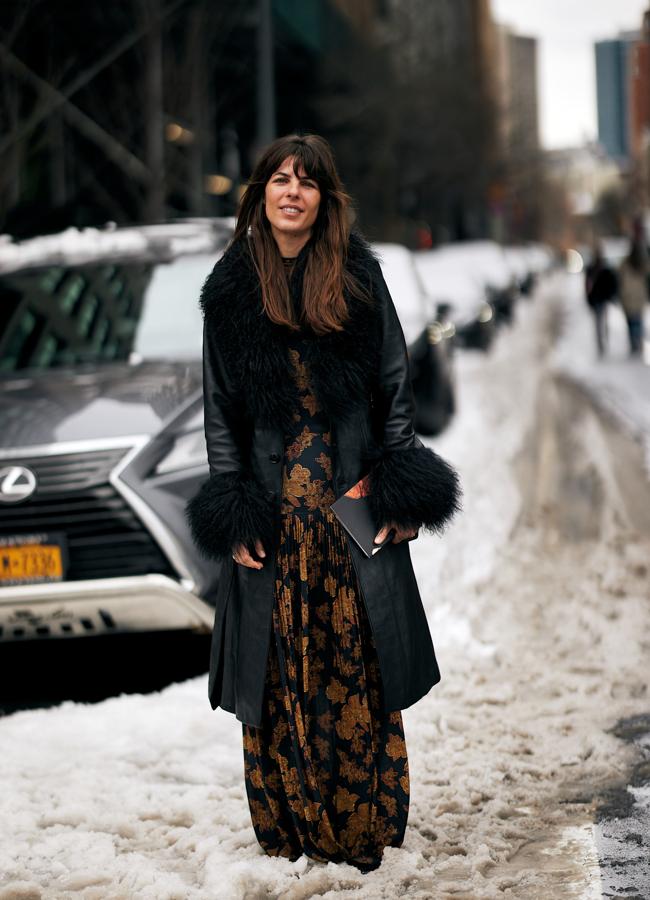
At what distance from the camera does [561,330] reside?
104 ft

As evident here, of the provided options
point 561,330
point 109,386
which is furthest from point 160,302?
point 561,330

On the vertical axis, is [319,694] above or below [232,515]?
below

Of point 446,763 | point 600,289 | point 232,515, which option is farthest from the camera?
point 600,289

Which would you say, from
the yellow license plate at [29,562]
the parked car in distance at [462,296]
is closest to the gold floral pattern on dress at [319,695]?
the yellow license plate at [29,562]

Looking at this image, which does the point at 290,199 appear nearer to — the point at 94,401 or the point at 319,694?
the point at 319,694

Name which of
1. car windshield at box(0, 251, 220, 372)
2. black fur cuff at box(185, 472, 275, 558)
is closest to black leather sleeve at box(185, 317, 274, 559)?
black fur cuff at box(185, 472, 275, 558)

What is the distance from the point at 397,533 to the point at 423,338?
8.14m

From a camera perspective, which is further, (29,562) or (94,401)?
(94,401)

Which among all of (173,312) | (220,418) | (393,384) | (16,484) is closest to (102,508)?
(16,484)

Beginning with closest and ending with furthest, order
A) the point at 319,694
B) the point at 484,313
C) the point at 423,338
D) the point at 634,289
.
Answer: the point at 319,694 < the point at 423,338 < the point at 634,289 < the point at 484,313

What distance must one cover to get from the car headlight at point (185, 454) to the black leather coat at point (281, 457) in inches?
65.4

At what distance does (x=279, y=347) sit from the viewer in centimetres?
350

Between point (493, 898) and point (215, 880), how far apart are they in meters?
0.74

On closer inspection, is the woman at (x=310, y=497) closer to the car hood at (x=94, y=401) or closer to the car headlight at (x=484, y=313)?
the car hood at (x=94, y=401)
